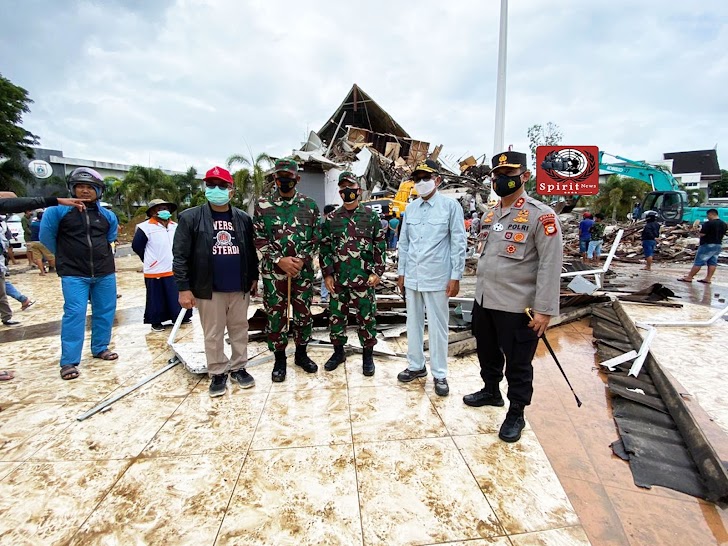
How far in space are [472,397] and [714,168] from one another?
245ft

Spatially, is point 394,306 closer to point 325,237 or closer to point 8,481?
point 325,237

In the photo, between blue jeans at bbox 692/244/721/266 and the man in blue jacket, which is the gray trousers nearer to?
the man in blue jacket

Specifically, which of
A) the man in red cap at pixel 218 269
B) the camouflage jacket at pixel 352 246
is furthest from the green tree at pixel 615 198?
the man in red cap at pixel 218 269

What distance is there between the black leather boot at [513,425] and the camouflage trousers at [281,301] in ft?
6.25

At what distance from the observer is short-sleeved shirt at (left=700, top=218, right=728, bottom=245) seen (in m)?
7.93

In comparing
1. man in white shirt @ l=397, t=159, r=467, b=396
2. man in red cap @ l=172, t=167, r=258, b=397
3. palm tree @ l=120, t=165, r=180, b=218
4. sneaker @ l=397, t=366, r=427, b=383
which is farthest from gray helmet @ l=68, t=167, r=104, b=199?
palm tree @ l=120, t=165, r=180, b=218

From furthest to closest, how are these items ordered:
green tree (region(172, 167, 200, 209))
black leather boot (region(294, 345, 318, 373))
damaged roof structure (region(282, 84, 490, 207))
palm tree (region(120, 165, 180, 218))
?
1. green tree (region(172, 167, 200, 209))
2. palm tree (region(120, 165, 180, 218))
3. damaged roof structure (region(282, 84, 490, 207))
4. black leather boot (region(294, 345, 318, 373))

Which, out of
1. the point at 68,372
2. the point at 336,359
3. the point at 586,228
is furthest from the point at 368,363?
the point at 586,228

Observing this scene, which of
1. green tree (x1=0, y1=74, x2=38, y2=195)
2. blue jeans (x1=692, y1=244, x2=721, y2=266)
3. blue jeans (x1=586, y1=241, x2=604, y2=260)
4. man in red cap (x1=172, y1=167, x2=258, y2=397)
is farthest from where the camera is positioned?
green tree (x1=0, y1=74, x2=38, y2=195)

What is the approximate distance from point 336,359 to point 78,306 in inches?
104

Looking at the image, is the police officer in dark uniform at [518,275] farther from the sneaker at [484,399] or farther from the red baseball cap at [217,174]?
the red baseball cap at [217,174]

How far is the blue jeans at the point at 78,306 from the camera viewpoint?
3412 mm

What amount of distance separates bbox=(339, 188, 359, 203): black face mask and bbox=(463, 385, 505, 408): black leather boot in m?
2.03

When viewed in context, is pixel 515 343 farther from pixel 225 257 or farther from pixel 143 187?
pixel 143 187
